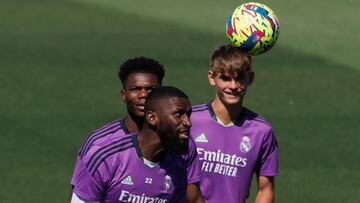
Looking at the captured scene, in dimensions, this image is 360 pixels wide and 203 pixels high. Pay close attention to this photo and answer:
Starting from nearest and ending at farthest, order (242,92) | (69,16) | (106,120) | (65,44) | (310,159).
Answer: (242,92), (310,159), (106,120), (65,44), (69,16)

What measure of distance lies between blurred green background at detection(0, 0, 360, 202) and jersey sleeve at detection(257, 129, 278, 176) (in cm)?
444

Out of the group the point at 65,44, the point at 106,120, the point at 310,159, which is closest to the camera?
the point at 310,159

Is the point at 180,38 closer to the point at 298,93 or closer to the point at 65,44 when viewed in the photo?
the point at 65,44

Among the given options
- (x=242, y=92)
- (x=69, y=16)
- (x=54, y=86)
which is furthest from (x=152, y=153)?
(x=69, y=16)

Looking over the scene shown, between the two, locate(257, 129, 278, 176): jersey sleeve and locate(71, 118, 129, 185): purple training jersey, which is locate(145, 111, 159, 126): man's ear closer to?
locate(71, 118, 129, 185): purple training jersey

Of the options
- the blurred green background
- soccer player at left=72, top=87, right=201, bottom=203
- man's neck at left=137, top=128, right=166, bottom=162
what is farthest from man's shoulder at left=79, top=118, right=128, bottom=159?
the blurred green background

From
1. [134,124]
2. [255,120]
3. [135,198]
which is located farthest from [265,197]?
[135,198]

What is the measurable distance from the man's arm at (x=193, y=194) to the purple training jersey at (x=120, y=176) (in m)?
0.62

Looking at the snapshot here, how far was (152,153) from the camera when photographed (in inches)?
303

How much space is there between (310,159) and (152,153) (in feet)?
24.6

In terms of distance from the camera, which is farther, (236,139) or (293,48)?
(293,48)

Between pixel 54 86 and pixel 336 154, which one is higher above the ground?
pixel 54 86

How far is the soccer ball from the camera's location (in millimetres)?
9570

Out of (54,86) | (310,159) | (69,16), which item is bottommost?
(310,159)
